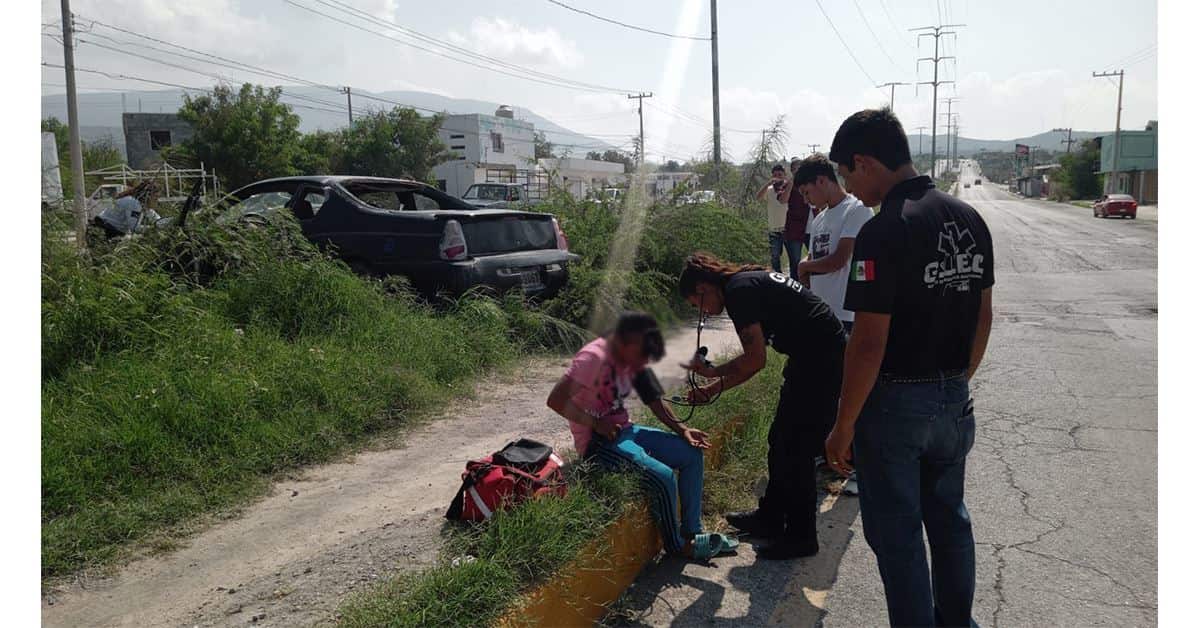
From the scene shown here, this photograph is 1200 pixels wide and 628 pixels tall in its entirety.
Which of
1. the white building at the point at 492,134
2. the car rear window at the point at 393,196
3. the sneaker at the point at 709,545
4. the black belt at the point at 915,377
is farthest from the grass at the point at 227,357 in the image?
the sneaker at the point at 709,545

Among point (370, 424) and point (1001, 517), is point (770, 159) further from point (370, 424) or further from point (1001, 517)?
point (370, 424)

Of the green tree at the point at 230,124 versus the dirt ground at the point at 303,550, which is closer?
the green tree at the point at 230,124

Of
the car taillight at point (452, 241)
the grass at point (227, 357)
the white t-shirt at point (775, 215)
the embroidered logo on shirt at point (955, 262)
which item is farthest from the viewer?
the white t-shirt at point (775, 215)

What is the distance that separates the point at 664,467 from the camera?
3.32 metres

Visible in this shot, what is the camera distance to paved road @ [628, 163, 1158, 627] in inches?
129

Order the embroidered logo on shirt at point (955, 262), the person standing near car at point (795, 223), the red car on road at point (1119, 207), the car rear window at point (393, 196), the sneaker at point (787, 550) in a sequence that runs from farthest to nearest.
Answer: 1. the red car on road at point (1119, 207)
2. the car rear window at point (393, 196)
3. the person standing near car at point (795, 223)
4. the sneaker at point (787, 550)
5. the embroidered logo on shirt at point (955, 262)

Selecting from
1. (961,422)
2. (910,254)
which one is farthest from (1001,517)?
(910,254)

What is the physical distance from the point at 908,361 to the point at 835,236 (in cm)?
185

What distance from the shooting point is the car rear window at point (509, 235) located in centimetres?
241

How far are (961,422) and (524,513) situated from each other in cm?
151

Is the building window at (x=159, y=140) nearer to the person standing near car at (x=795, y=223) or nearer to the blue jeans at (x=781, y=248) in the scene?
the blue jeans at (x=781, y=248)

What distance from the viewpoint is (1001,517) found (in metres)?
4.16

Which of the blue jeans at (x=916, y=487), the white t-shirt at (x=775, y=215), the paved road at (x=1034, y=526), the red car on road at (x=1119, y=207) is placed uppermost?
the red car on road at (x=1119, y=207)

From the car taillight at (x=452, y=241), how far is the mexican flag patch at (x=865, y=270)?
130cm
